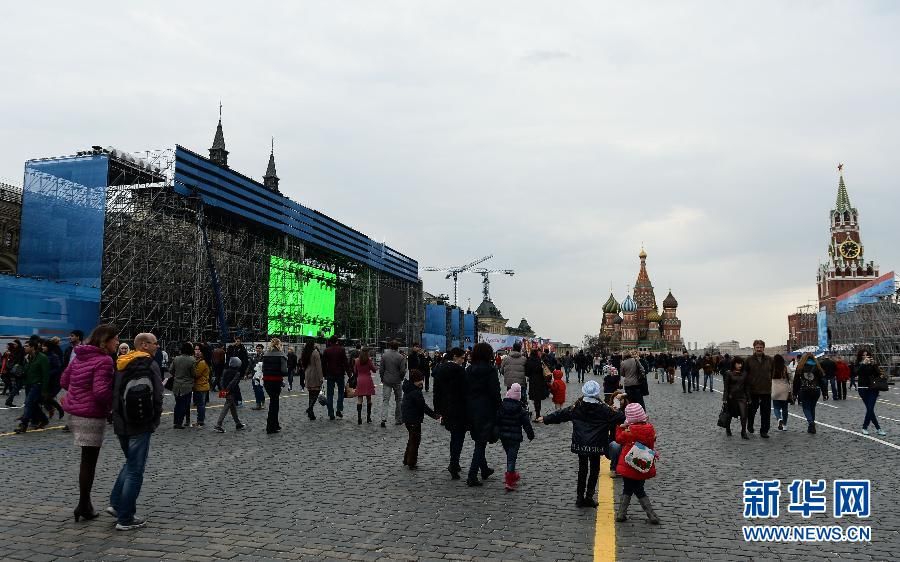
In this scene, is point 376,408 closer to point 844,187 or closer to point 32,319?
point 32,319

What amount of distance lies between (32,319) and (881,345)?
59.1 meters

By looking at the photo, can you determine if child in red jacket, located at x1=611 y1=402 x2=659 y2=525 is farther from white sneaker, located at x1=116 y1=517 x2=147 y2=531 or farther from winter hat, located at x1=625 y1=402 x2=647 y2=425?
white sneaker, located at x1=116 y1=517 x2=147 y2=531

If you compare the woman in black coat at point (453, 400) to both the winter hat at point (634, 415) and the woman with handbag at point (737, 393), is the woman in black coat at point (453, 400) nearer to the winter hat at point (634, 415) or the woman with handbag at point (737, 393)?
the winter hat at point (634, 415)

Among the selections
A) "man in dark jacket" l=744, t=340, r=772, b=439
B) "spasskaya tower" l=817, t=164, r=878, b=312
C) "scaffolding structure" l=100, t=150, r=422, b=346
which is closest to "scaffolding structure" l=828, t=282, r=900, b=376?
"man in dark jacket" l=744, t=340, r=772, b=439

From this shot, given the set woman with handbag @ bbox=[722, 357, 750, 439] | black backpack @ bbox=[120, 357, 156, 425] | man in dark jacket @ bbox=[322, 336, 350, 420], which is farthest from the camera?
man in dark jacket @ bbox=[322, 336, 350, 420]

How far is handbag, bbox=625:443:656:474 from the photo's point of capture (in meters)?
6.24

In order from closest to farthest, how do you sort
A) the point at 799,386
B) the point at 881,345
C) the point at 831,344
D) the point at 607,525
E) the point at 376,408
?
the point at 607,525
the point at 799,386
the point at 376,408
the point at 881,345
the point at 831,344

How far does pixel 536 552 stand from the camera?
17.4 ft

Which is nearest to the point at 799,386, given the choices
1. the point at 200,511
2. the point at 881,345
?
the point at 200,511

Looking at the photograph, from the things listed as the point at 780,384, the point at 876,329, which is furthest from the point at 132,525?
the point at 876,329

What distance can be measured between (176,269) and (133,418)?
48161 millimetres

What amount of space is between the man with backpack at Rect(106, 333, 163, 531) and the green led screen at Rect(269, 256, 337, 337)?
204ft

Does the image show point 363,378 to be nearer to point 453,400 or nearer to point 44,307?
point 453,400

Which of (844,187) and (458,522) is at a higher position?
(844,187)
